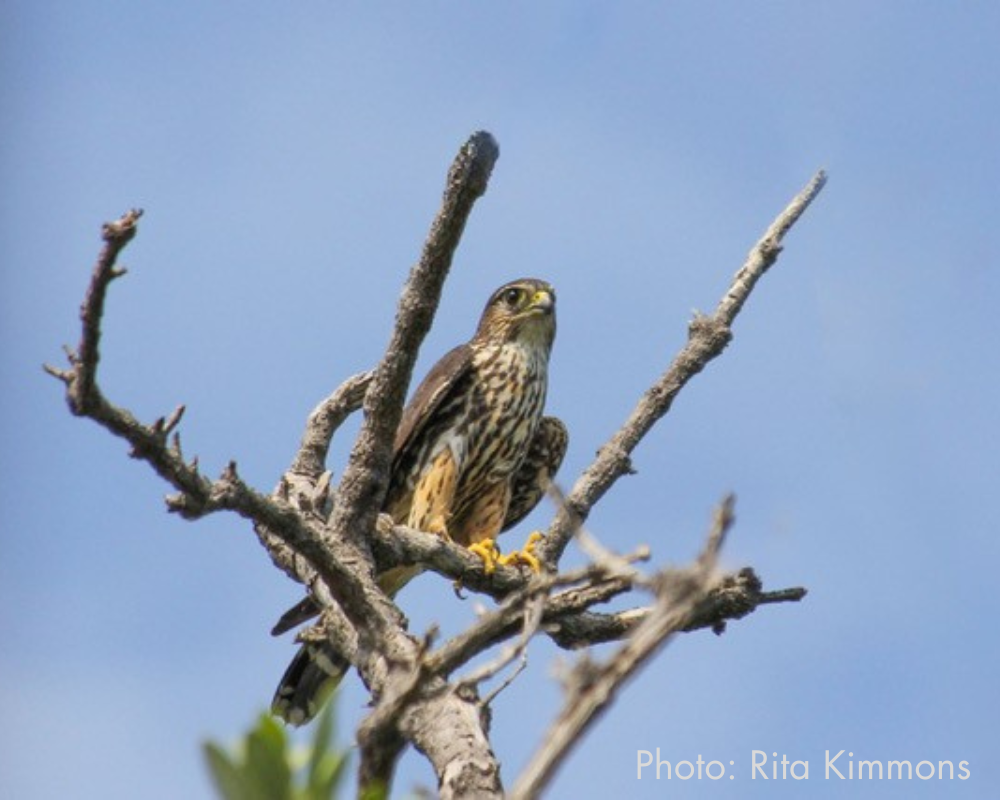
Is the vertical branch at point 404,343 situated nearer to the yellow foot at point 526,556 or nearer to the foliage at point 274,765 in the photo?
the yellow foot at point 526,556

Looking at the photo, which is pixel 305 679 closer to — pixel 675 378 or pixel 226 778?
pixel 675 378

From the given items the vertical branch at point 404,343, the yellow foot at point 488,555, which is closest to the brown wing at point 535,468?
the yellow foot at point 488,555

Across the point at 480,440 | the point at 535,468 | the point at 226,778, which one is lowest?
the point at 226,778

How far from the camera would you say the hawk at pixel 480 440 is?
735 cm

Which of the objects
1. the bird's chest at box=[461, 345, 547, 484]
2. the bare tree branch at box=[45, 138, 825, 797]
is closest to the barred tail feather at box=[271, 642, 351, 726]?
the bare tree branch at box=[45, 138, 825, 797]

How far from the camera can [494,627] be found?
2941mm

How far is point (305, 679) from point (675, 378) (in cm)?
176

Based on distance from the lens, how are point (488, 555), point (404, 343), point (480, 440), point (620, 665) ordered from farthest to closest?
point (480, 440) < point (488, 555) < point (404, 343) < point (620, 665)

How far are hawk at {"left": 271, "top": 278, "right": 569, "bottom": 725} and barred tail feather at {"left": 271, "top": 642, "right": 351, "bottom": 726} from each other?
28.9 inches

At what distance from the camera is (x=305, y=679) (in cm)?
612

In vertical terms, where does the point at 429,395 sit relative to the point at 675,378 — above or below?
above

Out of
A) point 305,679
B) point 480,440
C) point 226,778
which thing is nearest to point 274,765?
point 226,778

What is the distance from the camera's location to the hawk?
735 cm

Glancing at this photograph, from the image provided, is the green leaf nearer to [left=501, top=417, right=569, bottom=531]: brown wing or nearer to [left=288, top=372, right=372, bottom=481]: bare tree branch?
[left=288, top=372, right=372, bottom=481]: bare tree branch
